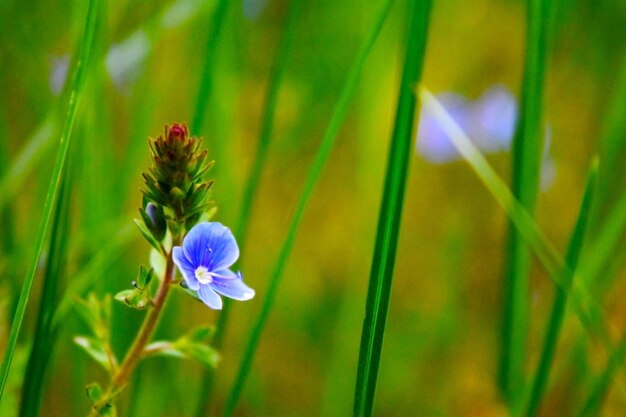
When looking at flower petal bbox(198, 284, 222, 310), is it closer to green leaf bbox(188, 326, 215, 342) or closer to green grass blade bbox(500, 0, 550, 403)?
green leaf bbox(188, 326, 215, 342)

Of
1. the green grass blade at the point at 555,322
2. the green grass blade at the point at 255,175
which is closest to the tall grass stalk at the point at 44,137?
the green grass blade at the point at 255,175

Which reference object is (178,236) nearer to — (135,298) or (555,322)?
(135,298)

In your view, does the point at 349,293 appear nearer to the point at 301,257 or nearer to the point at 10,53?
the point at 301,257

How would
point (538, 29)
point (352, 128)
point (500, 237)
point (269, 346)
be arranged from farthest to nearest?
point (352, 128), point (500, 237), point (269, 346), point (538, 29)

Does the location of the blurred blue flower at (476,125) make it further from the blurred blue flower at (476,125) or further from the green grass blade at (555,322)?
the green grass blade at (555,322)

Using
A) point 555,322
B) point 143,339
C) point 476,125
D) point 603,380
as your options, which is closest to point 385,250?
point 143,339

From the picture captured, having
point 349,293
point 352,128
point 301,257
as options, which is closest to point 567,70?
point 352,128
